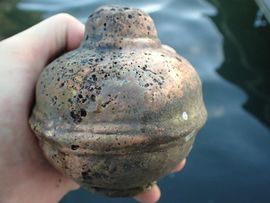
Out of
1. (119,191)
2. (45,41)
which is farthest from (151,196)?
(45,41)

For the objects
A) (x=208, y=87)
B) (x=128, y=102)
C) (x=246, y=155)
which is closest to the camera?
(x=128, y=102)

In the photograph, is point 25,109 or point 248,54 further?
point 248,54

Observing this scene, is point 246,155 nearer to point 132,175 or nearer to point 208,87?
point 208,87

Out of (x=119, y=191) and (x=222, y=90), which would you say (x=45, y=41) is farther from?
(x=222, y=90)

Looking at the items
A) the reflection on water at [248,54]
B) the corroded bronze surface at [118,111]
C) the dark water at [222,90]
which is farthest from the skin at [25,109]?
the reflection on water at [248,54]

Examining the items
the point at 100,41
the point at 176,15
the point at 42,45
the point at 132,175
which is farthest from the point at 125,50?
the point at 176,15

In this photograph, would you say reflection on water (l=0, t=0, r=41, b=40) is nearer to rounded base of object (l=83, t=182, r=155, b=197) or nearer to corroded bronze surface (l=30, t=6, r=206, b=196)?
corroded bronze surface (l=30, t=6, r=206, b=196)
